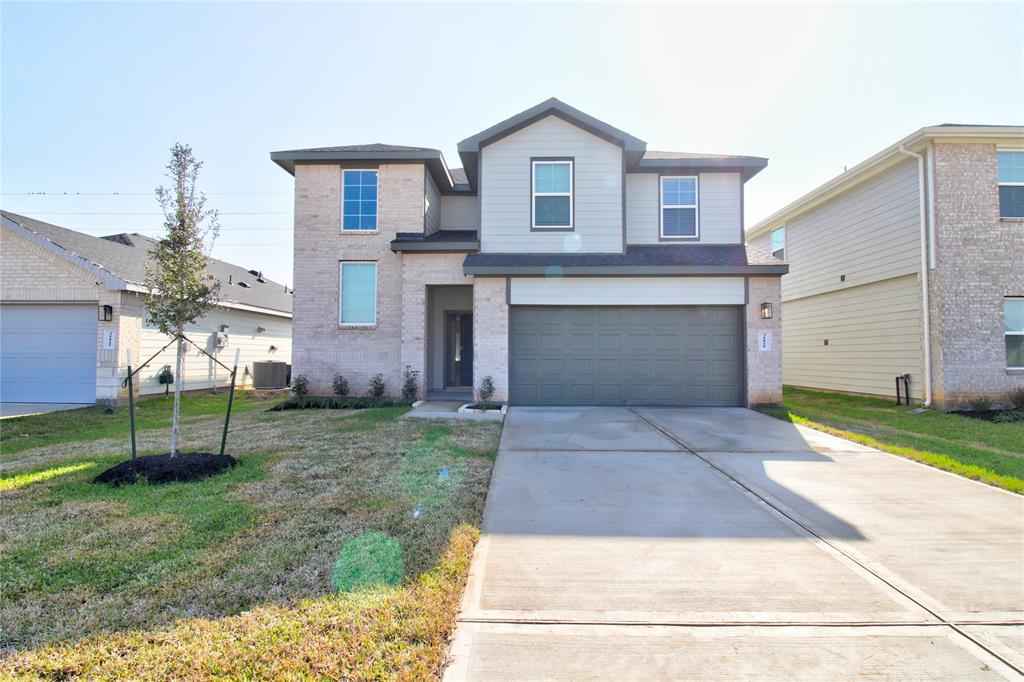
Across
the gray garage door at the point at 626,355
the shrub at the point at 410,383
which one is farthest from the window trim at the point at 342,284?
the gray garage door at the point at 626,355

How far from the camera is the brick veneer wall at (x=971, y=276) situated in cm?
1073

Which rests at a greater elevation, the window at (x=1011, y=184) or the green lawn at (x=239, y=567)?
the window at (x=1011, y=184)

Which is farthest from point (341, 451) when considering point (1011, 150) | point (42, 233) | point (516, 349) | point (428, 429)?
point (1011, 150)

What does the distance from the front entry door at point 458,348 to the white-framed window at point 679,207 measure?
6089 mm

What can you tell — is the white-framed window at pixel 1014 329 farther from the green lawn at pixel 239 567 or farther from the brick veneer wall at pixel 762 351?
the green lawn at pixel 239 567

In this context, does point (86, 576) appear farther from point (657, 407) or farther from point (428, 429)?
point (657, 407)

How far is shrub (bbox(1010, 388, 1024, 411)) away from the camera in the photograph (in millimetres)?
10406

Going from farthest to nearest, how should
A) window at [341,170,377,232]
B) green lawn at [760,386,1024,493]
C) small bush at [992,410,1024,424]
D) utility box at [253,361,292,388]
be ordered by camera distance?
utility box at [253,361,292,388]
window at [341,170,377,232]
small bush at [992,410,1024,424]
green lawn at [760,386,1024,493]

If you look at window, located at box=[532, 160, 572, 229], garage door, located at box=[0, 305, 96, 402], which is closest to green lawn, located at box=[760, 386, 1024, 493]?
window, located at box=[532, 160, 572, 229]

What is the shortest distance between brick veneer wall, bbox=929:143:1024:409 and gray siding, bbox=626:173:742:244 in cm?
413

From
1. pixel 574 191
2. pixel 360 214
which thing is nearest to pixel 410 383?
pixel 360 214

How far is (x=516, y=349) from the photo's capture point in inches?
446

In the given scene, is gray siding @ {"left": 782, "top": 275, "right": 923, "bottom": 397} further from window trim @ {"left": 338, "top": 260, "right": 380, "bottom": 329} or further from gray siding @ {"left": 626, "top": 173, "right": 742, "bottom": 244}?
window trim @ {"left": 338, "top": 260, "right": 380, "bottom": 329}

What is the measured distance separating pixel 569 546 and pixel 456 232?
11.4 meters
